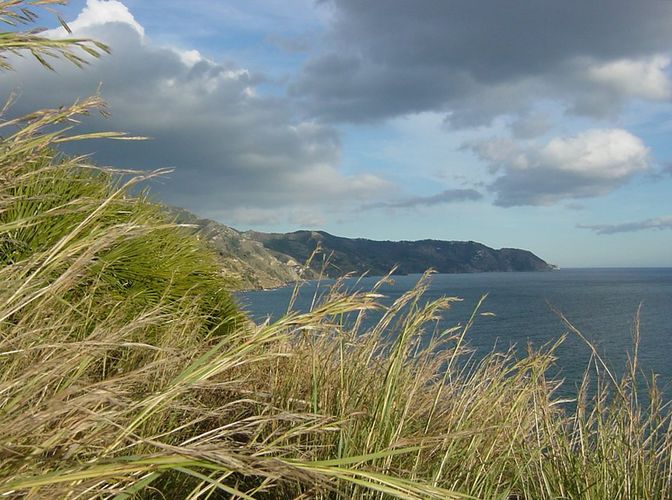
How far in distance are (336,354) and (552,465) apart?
69.2 inches

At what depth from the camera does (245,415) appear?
3559mm

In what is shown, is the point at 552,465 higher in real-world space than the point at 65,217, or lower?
lower

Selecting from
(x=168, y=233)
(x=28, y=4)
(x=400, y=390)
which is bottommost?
(x=400, y=390)

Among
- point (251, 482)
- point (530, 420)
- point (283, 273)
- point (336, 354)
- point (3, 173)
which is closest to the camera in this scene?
point (3, 173)

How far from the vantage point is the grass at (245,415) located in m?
1.57

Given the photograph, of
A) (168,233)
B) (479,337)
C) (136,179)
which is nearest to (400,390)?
(136,179)

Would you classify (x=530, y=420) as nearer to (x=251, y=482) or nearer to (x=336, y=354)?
(x=336, y=354)

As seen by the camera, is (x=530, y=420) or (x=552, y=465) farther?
(x=530, y=420)

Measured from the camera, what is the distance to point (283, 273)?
498ft

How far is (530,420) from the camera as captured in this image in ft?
12.3

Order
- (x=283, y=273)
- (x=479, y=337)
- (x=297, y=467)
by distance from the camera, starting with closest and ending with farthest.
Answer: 1. (x=297, y=467)
2. (x=479, y=337)
3. (x=283, y=273)

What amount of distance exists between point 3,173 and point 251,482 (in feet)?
5.61

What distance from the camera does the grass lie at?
1569 millimetres

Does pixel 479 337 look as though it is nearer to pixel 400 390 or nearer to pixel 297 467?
pixel 400 390
